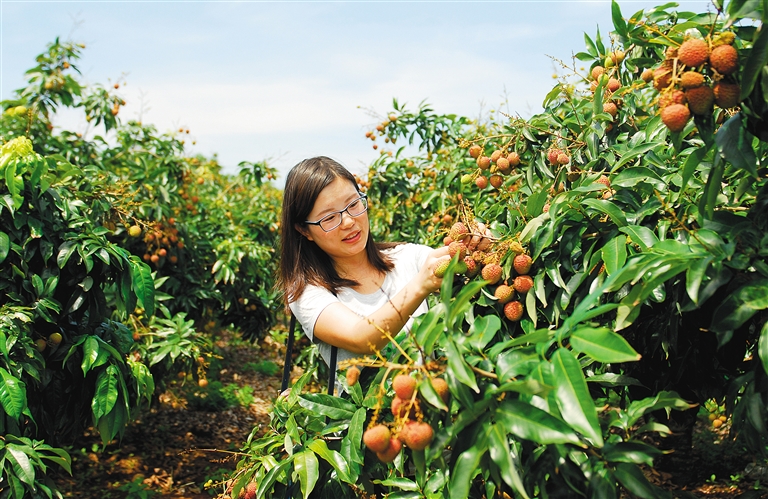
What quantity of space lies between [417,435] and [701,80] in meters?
0.72

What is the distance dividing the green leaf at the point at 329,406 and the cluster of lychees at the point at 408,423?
0.29m

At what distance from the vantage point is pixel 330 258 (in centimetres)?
194

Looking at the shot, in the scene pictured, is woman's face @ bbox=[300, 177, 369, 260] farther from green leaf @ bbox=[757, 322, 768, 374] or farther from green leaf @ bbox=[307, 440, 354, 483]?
green leaf @ bbox=[757, 322, 768, 374]

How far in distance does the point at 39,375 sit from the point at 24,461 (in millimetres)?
369

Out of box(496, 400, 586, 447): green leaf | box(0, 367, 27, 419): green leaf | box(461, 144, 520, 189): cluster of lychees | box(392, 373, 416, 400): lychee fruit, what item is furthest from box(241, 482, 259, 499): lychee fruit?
box(461, 144, 520, 189): cluster of lychees

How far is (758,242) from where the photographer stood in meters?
0.99

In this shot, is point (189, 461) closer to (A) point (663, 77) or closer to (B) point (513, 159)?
(B) point (513, 159)

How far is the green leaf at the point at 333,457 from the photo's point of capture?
3.99 feet

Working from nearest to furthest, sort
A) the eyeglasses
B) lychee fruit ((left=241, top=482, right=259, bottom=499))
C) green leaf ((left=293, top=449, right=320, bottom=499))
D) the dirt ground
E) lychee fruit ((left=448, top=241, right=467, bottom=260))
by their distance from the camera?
green leaf ((left=293, top=449, right=320, bottom=499))
lychee fruit ((left=448, top=241, right=467, bottom=260))
lychee fruit ((left=241, top=482, right=259, bottom=499))
the eyeglasses
the dirt ground

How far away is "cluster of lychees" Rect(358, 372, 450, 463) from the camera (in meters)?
0.91

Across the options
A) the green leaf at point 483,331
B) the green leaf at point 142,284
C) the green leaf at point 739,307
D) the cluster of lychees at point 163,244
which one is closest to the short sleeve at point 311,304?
the green leaf at point 483,331

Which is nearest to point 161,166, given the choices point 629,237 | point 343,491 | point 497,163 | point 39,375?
point 39,375

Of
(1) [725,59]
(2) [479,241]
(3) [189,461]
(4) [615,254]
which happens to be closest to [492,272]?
(2) [479,241]

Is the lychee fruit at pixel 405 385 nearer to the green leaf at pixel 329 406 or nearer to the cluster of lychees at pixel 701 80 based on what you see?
the green leaf at pixel 329 406
